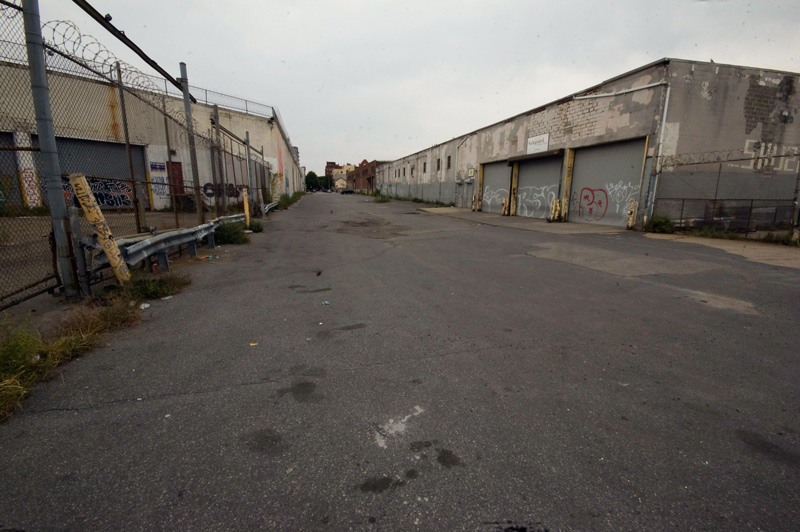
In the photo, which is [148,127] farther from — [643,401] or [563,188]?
[643,401]

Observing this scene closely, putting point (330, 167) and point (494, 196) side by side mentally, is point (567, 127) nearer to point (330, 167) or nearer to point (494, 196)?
point (494, 196)

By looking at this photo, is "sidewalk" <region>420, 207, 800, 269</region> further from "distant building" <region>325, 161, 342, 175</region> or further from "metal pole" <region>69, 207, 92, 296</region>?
"distant building" <region>325, 161, 342, 175</region>

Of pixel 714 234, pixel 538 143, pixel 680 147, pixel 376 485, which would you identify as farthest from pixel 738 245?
pixel 376 485

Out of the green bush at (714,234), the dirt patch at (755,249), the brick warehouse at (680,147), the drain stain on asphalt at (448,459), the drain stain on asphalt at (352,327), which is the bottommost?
the drain stain on asphalt at (448,459)

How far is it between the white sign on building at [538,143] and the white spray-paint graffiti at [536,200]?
6.62 ft

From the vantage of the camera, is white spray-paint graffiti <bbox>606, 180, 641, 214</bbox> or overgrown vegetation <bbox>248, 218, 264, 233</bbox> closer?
overgrown vegetation <bbox>248, 218, 264, 233</bbox>

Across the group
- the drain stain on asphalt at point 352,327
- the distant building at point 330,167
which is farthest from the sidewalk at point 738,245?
the distant building at point 330,167

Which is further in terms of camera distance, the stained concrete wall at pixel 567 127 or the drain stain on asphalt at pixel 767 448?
the stained concrete wall at pixel 567 127

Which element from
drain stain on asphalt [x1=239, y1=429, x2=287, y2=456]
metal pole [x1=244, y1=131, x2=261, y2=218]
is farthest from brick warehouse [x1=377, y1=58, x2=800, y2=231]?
drain stain on asphalt [x1=239, y1=429, x2=287, y2=456]

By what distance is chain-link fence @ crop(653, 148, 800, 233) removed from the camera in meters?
14.2

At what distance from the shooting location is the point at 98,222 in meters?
5.03

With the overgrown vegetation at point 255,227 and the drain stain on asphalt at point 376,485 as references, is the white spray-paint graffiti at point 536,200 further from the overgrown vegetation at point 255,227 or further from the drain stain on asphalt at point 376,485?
the drain stain on asphalt at point 376,485

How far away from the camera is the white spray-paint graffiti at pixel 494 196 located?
2396 cm

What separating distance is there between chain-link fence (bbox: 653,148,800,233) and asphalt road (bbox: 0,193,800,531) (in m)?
10.8
